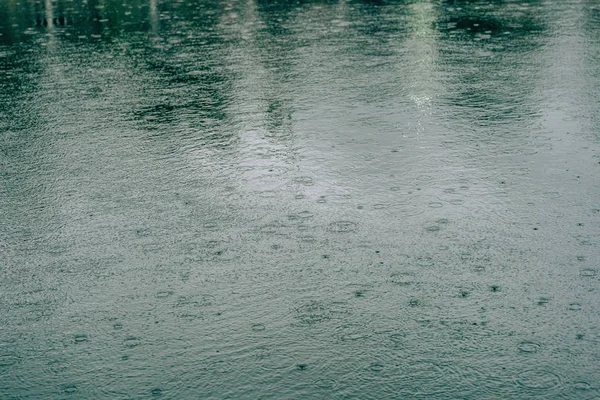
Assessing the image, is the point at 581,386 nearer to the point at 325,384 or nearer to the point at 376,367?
the point at 376,367

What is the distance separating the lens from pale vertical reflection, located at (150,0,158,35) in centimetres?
1803

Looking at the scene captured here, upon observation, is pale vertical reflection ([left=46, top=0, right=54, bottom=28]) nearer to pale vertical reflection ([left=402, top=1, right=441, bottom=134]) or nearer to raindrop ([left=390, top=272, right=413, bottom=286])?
pale vertical reflection ([left=402, top=1, right=441, bottom=134])

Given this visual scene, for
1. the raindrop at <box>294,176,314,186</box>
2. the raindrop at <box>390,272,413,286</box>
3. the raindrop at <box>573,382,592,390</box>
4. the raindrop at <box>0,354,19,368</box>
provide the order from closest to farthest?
1. the raindrop at <box>573,382,592,390</box>
2. the raindrop at <box>0,354,19,368</box>
3. the raindrop at <box>390,272,413,286</box>
4. the raindrop at <box>294,176,314,186</box>

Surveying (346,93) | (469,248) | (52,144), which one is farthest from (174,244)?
(346,93)

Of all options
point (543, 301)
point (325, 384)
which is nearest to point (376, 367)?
point (325, 384)

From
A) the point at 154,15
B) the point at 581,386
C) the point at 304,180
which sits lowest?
the point at 581,386

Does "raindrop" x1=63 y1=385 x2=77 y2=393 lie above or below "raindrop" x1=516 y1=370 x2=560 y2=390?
above

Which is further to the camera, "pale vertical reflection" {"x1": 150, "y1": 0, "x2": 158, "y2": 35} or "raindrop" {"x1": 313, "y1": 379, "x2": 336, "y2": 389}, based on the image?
"pale vertical reflection" {"x1": 150, "y1": 0, "x2": 158, "y2": 35}

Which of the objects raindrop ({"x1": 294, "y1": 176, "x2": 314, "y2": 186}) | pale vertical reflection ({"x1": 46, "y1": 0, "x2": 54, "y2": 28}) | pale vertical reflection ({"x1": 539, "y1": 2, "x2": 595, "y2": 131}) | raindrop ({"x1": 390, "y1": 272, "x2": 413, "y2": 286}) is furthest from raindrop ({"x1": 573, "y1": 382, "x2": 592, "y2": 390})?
pale vertical reflection ({"x1": 46, "y1": 0, "x2": 54, "y2": 28})

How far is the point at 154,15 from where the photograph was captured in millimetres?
20531

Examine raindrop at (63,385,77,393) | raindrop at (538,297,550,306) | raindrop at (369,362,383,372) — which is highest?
raindrop at (538,297,550,306)

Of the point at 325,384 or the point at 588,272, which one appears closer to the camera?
the point at 325,384

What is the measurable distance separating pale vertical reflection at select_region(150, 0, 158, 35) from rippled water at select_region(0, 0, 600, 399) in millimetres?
5246

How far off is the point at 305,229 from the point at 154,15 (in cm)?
1563
